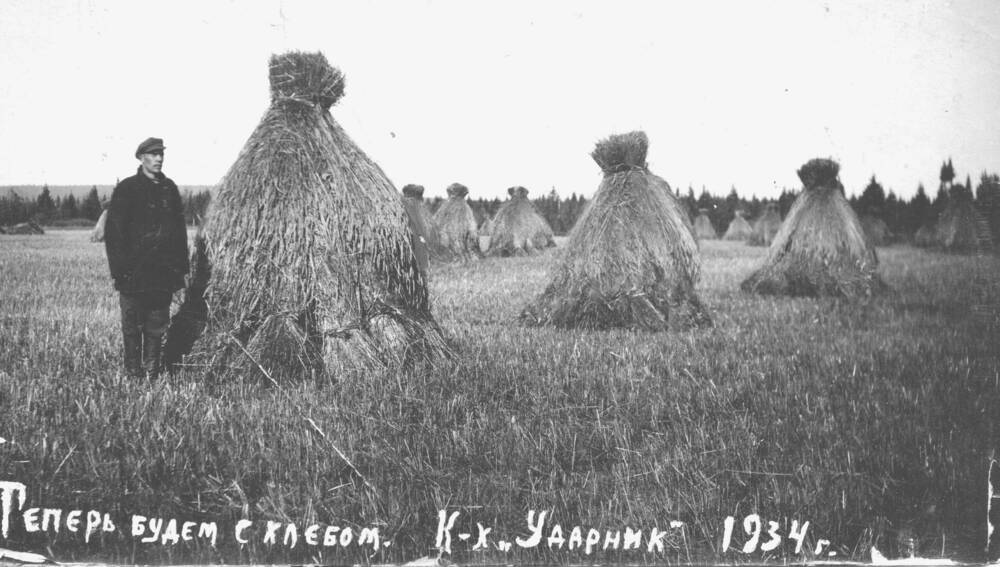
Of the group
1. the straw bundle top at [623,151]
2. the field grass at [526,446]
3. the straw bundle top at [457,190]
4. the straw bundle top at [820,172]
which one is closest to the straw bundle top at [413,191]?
the straw bundle top at [457,190]

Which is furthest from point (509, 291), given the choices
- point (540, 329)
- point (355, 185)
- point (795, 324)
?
point (355, 185)

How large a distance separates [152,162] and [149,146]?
0.45ft

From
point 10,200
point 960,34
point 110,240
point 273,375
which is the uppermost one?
point 960,34

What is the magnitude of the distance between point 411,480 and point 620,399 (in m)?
2.17

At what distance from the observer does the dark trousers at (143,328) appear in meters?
5.75

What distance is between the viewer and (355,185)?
6.36 meters

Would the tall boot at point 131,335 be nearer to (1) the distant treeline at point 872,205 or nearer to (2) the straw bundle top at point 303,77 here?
(2) the straw bundle top at point 303,77

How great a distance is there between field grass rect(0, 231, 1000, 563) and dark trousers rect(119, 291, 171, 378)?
0.25m

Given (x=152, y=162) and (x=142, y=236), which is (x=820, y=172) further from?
(x=142, y=236)

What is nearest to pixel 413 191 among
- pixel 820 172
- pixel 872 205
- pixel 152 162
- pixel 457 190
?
pixel 457 190

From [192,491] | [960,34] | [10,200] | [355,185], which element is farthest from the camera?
[10,200]

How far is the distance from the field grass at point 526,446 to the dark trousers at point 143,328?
0.81ft

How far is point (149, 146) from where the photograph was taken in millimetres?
5688

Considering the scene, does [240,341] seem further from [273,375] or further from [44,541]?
[44,541]
